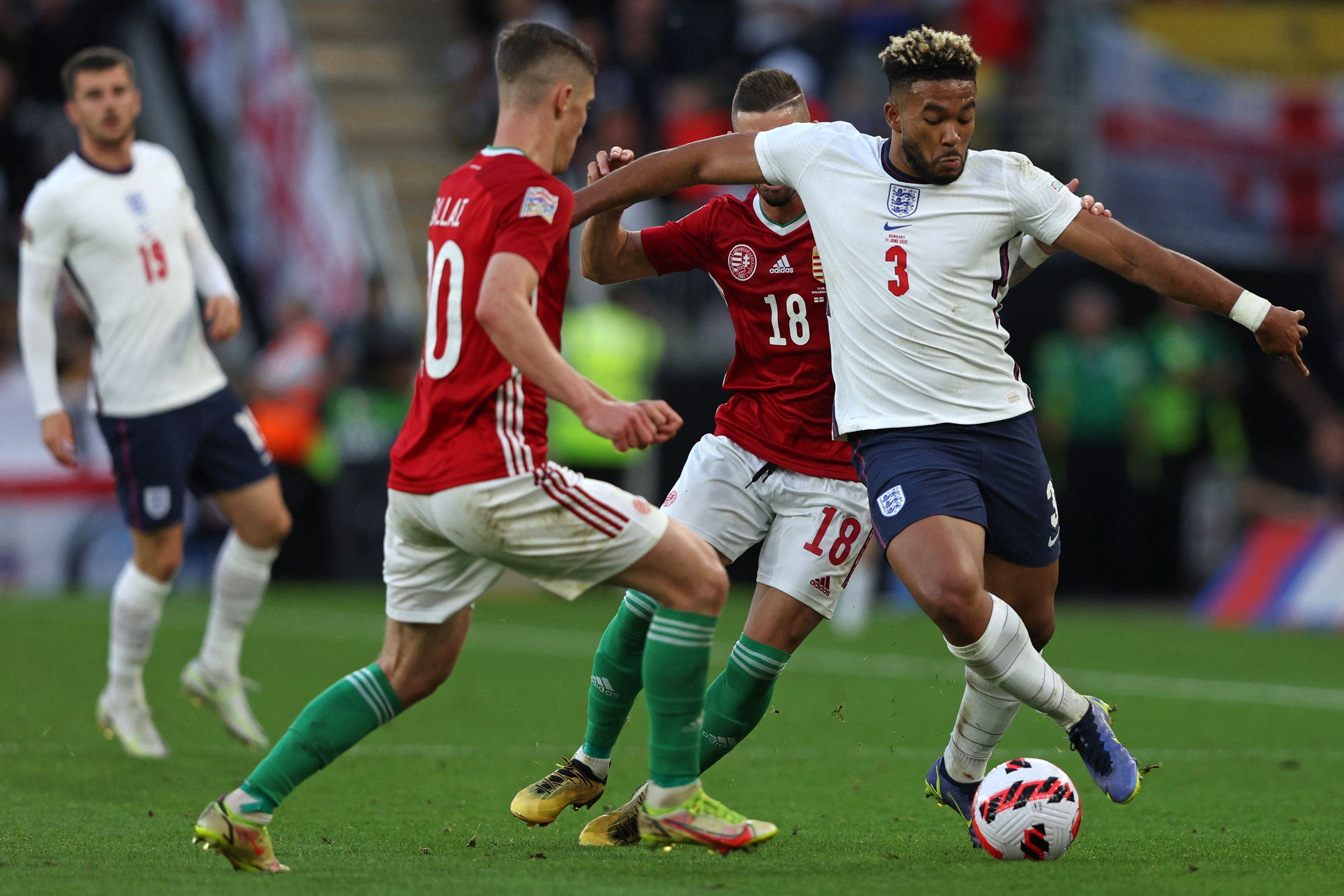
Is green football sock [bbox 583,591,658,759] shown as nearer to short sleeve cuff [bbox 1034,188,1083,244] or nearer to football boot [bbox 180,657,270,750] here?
short sleeve cuff [bbox 1034,188,1083,244]

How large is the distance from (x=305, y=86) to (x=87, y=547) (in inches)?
213

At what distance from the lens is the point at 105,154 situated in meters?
7.72

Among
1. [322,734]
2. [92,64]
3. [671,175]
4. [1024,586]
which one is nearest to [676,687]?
[322,734]

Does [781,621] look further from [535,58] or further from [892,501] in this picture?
[535,58]

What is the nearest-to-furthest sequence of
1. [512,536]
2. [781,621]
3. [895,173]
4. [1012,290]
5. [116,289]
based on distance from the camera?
[512,536] → [895,173] → [781,621] → [116,289] → [1012,290]

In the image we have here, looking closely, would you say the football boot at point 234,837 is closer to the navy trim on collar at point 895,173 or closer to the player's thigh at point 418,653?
the player's thigh at point 418,653

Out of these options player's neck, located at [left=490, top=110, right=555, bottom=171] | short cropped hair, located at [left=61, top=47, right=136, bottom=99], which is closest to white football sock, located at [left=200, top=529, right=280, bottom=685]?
short cropped hair, located at [left=61, top=47, right=136, bottom=99]

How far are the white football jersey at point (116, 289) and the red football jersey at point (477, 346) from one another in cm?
314

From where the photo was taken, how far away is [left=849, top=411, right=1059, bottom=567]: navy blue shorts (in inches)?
209

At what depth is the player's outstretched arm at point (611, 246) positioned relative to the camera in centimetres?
586

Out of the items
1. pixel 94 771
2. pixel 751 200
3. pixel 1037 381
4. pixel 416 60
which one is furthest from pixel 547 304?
pixel 416 60

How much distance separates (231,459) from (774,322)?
2.85 m

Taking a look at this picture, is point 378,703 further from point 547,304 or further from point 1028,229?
point 1028,229

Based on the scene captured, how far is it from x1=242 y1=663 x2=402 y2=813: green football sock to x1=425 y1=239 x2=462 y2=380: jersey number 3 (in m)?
0.85
